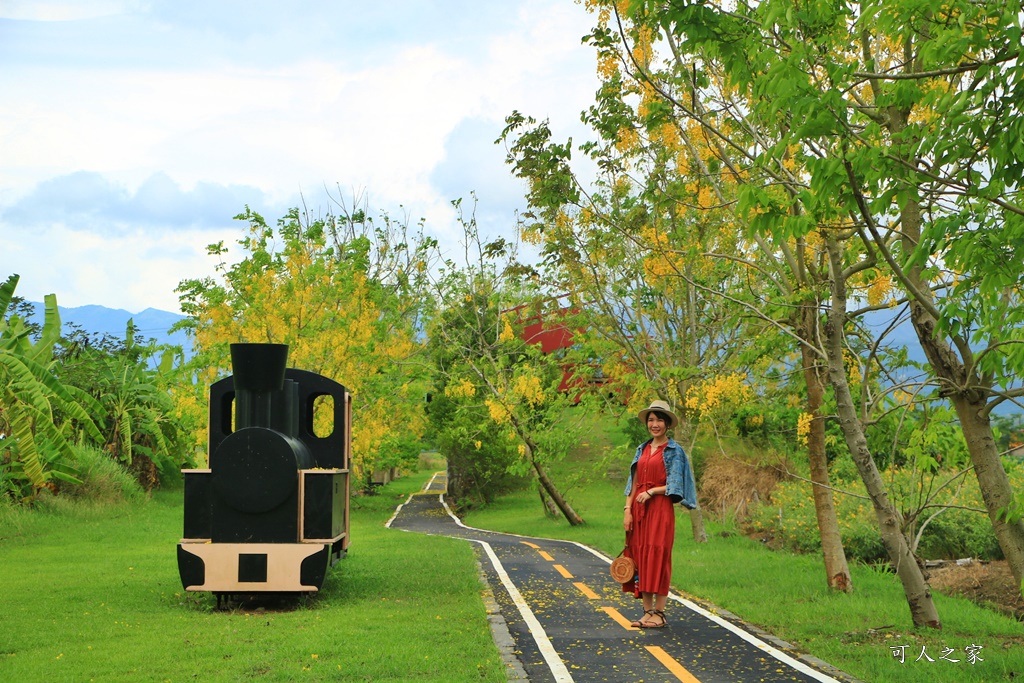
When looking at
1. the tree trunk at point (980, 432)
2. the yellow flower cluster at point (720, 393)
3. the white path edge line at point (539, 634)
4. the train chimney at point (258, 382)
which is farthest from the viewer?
the yellow flower cluster at point (720, 393)

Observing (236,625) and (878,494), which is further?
(236,625)

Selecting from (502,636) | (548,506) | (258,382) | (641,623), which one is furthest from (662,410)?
(548,506)

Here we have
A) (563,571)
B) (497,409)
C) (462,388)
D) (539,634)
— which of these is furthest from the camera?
(462,388)

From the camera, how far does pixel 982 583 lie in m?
14.2

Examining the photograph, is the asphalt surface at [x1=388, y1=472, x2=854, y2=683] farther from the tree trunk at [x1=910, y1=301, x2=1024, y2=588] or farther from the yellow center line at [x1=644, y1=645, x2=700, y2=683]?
the tree trunk at [x1=910, y1=301, x2=1024, y2=588]

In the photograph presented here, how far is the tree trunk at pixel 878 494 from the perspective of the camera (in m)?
9.51

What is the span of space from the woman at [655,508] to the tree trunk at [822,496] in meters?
3.49

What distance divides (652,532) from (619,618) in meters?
1.27

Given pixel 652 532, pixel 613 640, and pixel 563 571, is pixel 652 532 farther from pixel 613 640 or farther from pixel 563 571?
pixel 563 571

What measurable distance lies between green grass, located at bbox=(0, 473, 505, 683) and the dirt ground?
7.15 metres

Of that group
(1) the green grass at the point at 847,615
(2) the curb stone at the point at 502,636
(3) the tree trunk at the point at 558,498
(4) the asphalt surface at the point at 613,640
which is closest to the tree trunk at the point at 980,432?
(1) the green grass at the point at 847,615

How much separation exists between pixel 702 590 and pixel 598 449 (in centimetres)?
3543

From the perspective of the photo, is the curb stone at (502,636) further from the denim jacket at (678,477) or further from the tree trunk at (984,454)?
the tree trunk at (984,454)

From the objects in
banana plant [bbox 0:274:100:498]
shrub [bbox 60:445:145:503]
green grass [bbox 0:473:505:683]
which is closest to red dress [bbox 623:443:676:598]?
green grass [bbox 0:473:505:683]
